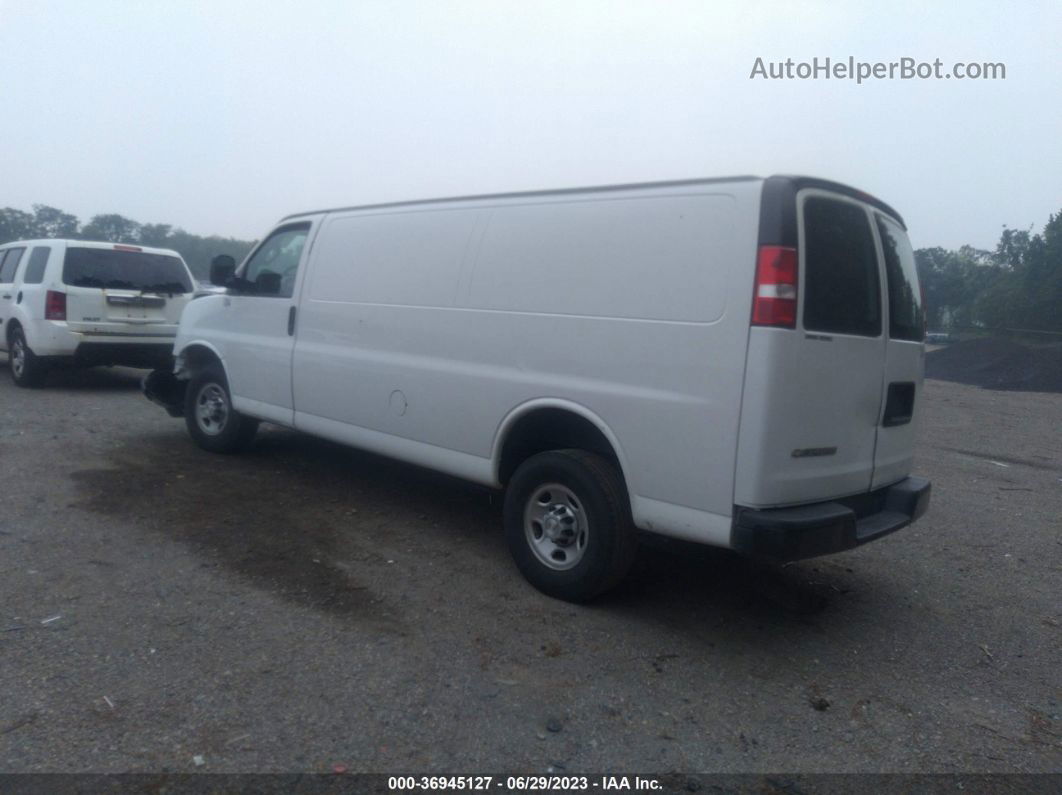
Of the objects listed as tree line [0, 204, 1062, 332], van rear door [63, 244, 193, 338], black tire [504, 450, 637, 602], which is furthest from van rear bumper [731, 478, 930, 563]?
tree line [0, 204, 1062, 332]

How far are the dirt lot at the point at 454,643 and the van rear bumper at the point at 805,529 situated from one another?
60 cm

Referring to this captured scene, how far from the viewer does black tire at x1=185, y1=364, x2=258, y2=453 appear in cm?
766

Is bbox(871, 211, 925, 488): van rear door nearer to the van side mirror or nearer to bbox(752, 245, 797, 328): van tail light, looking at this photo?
bbox(752, 245, 797, 328): van tail light

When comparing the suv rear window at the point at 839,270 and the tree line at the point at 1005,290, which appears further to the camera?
the tree line at the point at 1005,290

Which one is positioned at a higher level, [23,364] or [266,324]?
[266,324]

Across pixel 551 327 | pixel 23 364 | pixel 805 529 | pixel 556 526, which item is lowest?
pixel 23 364

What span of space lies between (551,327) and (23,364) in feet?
29.2

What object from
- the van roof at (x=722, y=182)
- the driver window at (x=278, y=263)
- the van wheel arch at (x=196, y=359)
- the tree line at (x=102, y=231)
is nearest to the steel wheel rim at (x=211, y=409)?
the van wheel arch at (x=196, y=359)

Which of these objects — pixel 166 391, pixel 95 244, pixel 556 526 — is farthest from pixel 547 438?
pixel 95 244

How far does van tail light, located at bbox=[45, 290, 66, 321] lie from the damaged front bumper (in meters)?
3.01

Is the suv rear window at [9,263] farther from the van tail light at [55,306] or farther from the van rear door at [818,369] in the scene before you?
the van rear door at [818,369]

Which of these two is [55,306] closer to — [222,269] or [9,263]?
[9,263]

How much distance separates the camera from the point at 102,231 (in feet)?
78.8

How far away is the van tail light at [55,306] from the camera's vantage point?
10625mm
